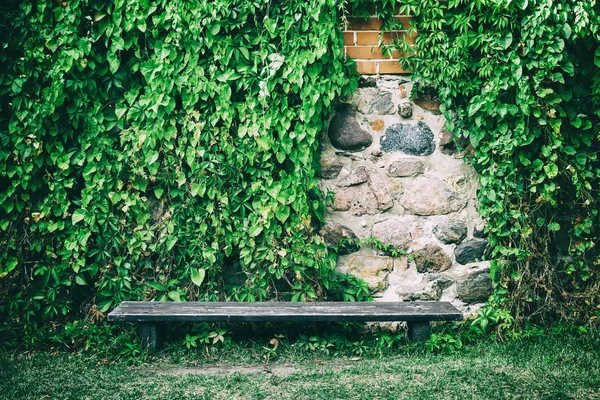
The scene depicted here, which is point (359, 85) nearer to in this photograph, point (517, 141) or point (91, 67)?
point (517, 141)

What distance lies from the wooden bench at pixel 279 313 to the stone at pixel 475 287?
0.85 ft

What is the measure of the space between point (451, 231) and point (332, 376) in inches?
54.0

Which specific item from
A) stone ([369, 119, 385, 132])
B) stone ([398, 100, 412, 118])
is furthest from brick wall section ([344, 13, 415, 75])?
stone ([369, 119, 385, 132])

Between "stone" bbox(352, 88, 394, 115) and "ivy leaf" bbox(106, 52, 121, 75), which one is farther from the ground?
"ivy leaf" bbox(106, 52, 121, 75)

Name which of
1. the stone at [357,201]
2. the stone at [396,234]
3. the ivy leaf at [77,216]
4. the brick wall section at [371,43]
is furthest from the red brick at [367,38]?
the ivy leaf at [77,216]

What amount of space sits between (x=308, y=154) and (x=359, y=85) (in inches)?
25.8

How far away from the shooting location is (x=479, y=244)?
3748 millimetres

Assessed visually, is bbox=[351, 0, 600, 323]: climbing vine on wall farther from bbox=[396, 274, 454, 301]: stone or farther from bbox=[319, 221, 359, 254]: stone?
bbox=[319, 221, 359, 254]: stone

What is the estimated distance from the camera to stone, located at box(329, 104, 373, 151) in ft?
12.2

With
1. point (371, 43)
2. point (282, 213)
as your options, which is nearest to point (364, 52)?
point (371, 43)

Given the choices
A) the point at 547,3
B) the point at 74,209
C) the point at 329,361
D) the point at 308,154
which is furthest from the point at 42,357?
the point at 547,3

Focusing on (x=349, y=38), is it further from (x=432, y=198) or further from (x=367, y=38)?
(x=432, y=198)

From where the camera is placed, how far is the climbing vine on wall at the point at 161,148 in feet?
11.4

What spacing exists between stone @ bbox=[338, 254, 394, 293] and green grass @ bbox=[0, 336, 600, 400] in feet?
1.79
